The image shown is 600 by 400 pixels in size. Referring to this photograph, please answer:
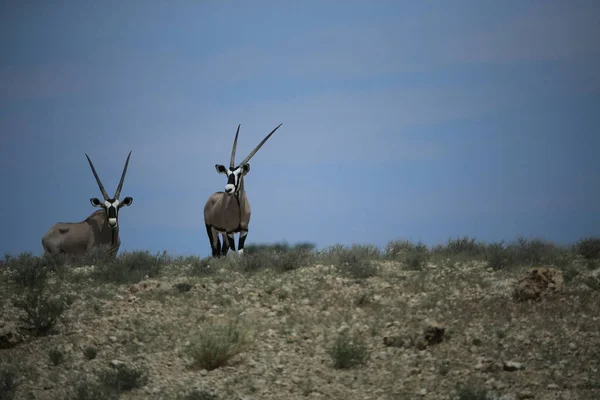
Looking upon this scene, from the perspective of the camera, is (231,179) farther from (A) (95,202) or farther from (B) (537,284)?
(B) (537,284)

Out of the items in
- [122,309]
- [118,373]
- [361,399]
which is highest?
[122,309]

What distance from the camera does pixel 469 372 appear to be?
10156mm

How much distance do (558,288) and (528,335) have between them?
172cm

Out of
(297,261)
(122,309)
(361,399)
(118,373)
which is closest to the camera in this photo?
(361,399)

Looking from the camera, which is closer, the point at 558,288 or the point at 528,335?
the point at 528,335

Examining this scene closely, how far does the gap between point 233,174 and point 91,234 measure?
4.00 metres

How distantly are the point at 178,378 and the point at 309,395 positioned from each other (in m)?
1.78

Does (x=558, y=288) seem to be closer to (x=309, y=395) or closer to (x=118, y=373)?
(x=309, y=395)

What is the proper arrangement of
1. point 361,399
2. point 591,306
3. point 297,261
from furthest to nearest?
point 297,261 < point 591,306 < point 361,399

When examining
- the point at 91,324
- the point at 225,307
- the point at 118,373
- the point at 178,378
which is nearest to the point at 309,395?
the point at 178,378

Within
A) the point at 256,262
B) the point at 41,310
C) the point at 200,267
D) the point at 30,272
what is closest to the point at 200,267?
the point at 200,267

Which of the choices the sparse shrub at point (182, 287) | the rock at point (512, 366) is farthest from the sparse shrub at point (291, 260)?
the rock at point (512, 366)

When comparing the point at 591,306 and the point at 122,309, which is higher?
the point at 122,309

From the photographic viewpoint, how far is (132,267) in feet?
55.4
